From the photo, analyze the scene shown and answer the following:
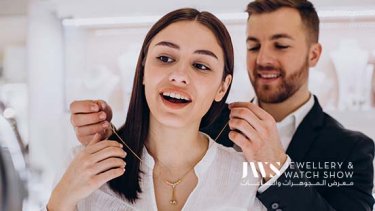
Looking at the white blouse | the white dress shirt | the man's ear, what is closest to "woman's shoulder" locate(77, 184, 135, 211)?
the white blouse

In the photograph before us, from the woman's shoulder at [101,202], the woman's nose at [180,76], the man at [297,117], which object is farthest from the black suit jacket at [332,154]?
the woman's shoulder at [101,202]

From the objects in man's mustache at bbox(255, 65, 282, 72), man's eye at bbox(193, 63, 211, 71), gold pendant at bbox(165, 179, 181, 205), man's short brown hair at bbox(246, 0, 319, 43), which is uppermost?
man's short brown hair at bbox(246, 0, 319, 43)

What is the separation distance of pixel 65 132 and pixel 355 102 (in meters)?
0.55

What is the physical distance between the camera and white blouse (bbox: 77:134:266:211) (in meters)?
0.81

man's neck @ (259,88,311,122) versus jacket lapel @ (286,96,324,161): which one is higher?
man's neck @ (259,88,311,122)

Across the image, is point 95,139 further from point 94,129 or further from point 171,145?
point 171,145

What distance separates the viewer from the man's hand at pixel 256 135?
0.77m

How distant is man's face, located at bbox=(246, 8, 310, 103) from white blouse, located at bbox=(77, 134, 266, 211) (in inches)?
5.2

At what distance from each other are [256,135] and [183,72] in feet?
0.55

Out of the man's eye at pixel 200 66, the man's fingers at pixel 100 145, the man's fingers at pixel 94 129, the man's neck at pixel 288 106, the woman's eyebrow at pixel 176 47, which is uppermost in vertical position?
the woman's eyebrow at pixel 176 47

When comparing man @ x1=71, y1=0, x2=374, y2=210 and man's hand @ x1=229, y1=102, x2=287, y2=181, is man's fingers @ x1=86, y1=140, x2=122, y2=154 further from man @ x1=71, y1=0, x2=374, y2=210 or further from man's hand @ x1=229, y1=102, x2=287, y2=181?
man's hand @ x1=229, y1=102, x2=287, y2=181

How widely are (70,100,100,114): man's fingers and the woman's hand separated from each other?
72 mm

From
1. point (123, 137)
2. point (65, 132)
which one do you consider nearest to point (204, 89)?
point (123, 137)

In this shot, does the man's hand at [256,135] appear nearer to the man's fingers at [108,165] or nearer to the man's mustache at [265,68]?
the man's mustache at [265,68]
